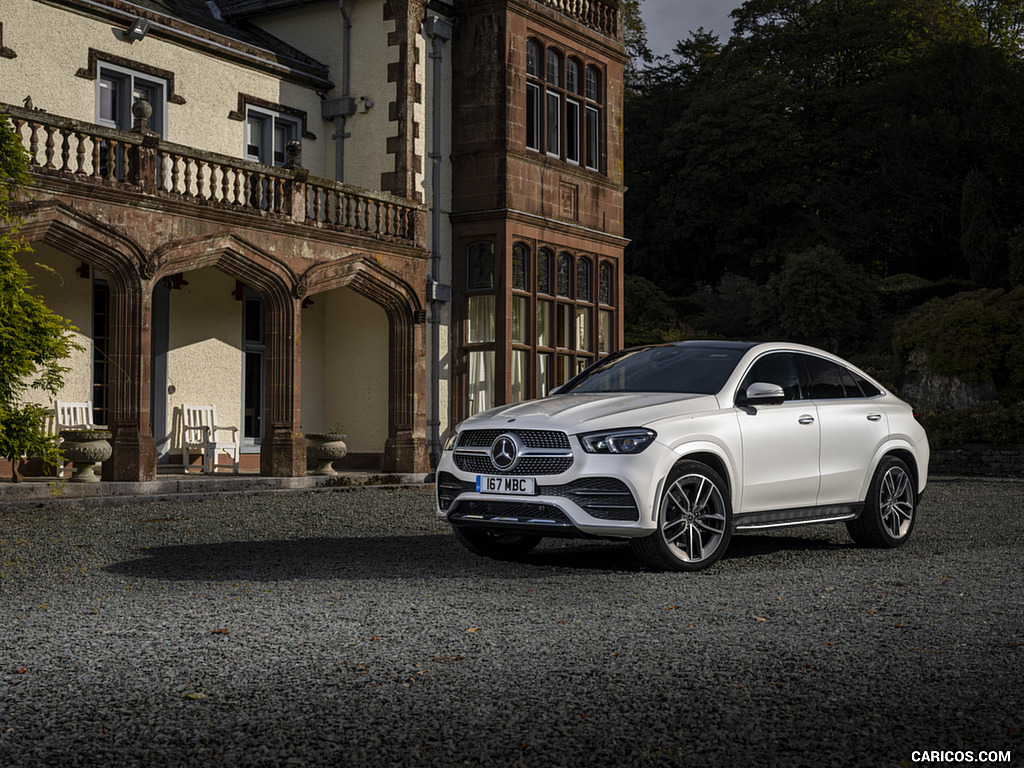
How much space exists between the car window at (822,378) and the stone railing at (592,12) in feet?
48.1

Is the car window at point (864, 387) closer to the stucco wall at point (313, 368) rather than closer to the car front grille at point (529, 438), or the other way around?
the car front grille at point (529, 438)

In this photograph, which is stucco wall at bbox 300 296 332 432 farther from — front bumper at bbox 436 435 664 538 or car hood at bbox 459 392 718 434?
front bumper at bbox 436 435 664 538

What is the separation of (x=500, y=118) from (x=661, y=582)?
1545cm

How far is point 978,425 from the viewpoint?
76.8ft

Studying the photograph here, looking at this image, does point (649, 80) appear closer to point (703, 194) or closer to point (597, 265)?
point (703, 194)

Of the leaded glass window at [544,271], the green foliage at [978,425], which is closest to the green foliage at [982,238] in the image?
the green foliage at [978,425]

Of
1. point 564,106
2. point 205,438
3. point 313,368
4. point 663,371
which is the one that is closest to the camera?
point 663,371

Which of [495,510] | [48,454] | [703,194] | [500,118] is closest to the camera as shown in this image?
[495,510]

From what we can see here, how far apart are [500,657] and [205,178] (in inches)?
613

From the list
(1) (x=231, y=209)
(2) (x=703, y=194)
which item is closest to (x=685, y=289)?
(2) (x=703, y=194)

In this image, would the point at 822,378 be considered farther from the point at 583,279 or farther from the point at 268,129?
the point at 583,279

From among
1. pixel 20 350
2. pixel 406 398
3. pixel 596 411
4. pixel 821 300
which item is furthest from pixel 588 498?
pixel 821 300

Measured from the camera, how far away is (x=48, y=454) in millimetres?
11773

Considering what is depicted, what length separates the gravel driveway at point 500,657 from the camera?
13.0 ft
